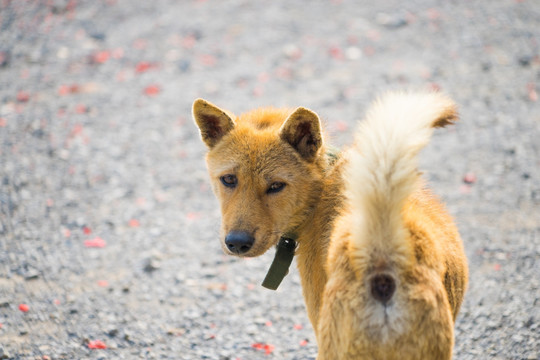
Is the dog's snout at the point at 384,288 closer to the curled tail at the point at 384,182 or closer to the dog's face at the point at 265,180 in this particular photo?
the curled tail at the point at 384,182

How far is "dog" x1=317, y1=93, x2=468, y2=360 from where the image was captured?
269cm

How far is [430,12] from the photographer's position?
10.5m

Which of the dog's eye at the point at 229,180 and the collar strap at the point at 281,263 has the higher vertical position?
the dog's eye at the point at 229,180

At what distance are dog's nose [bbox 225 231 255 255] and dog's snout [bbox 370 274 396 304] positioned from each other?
1.15 meters

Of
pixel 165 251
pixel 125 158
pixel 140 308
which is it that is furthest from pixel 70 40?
pixel 140 308

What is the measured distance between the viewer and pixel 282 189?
3877 mm

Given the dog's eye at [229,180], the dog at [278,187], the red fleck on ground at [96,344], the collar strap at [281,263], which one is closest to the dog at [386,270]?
the dog at [278,187]

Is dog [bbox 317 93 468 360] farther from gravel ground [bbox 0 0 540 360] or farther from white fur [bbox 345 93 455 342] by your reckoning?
gravel ground [bbox 0 0 540 360]

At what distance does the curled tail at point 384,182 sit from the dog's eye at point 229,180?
1287 millimetres

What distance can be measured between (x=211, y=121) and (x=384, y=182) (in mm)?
1920

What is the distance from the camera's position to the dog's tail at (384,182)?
271cm

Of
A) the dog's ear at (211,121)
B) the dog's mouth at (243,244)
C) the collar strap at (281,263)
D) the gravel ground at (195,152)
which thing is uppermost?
the dog's ear at (211,121)

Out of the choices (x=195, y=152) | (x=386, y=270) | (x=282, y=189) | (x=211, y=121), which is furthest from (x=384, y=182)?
(x=195, y=152)

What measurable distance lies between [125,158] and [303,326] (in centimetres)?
395
